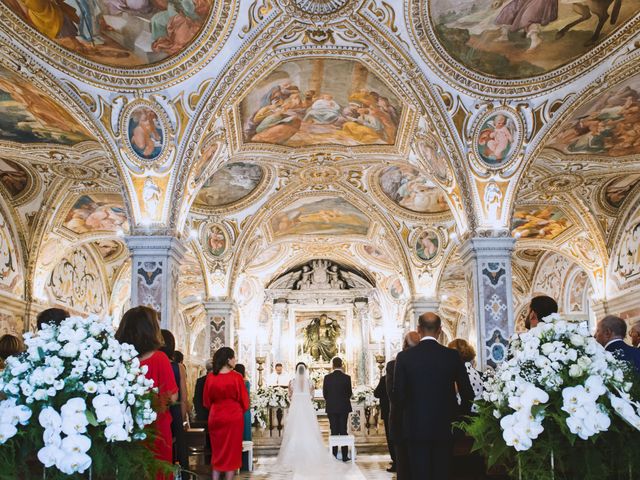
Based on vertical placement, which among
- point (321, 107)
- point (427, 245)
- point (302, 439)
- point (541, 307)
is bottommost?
point (302, 439)

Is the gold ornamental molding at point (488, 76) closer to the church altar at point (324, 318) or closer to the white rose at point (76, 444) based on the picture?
the white rose at point (76, 444)

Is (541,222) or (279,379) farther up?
(541,222)

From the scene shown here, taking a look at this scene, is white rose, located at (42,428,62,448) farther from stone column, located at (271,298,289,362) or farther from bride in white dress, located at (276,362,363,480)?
stone column, located at (271,298,289,362)

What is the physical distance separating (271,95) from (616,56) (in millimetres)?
5627

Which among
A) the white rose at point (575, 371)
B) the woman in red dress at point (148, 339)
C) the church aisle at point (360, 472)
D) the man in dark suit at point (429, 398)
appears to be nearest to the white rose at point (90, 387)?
the woman in red dress at point (148, 339)

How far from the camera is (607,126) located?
12969 millimetres

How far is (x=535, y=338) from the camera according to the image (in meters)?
3.35

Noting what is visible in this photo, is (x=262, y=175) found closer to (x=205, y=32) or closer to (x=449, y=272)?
(x=205, y=32)

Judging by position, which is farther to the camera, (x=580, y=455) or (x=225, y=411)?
(x=225, y=411)

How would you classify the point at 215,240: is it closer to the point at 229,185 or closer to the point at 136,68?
the point at 229,185

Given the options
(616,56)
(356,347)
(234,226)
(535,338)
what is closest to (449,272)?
(356,347)

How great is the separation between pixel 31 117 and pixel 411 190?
9.13m

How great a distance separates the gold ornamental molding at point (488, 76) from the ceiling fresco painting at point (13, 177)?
31.1 feet

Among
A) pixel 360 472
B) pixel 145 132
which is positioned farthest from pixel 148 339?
pixel 145 132
